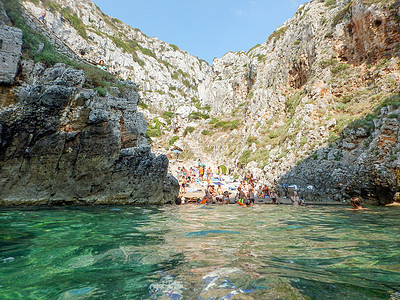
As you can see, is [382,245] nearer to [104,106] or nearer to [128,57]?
[104,106]

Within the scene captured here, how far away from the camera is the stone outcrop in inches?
375

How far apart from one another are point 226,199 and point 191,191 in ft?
17.1

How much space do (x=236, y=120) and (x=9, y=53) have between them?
2933 cm

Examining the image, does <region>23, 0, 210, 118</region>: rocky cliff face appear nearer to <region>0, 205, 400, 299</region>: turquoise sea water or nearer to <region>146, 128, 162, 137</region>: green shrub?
<region>146, 128, 162, 137</region>: green shrub

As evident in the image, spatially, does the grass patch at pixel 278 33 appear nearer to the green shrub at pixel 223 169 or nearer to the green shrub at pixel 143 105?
the green shrub at pixel 223 169

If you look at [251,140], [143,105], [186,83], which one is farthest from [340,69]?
[186,83]

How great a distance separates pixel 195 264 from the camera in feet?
9.54

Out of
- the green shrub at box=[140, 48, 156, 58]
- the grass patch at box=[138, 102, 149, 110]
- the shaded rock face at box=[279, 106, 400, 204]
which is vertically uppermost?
the green shrub at box=[140, 48, 156, 58]

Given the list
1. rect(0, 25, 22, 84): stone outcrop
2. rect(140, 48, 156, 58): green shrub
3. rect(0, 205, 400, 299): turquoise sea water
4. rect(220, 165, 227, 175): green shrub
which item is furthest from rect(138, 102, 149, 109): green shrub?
rect(0, 205, 400, 299): turquoise sea water

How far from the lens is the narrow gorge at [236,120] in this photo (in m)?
9.22

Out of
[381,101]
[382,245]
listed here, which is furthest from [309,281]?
[381,101]

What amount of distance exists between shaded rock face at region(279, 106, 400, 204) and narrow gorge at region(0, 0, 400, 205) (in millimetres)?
66

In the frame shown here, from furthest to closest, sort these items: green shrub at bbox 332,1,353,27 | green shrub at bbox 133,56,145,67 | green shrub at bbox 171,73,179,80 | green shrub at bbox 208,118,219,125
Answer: green shrub at bbox 171,73,179,80
green shrub at bbox 133,56,145,67
green shrub at bbox 208,118,219,125
green shrub at bbox 332,1,353,27

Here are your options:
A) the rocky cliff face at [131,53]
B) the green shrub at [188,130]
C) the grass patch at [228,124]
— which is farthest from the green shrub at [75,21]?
the grass patch at [228,124]
